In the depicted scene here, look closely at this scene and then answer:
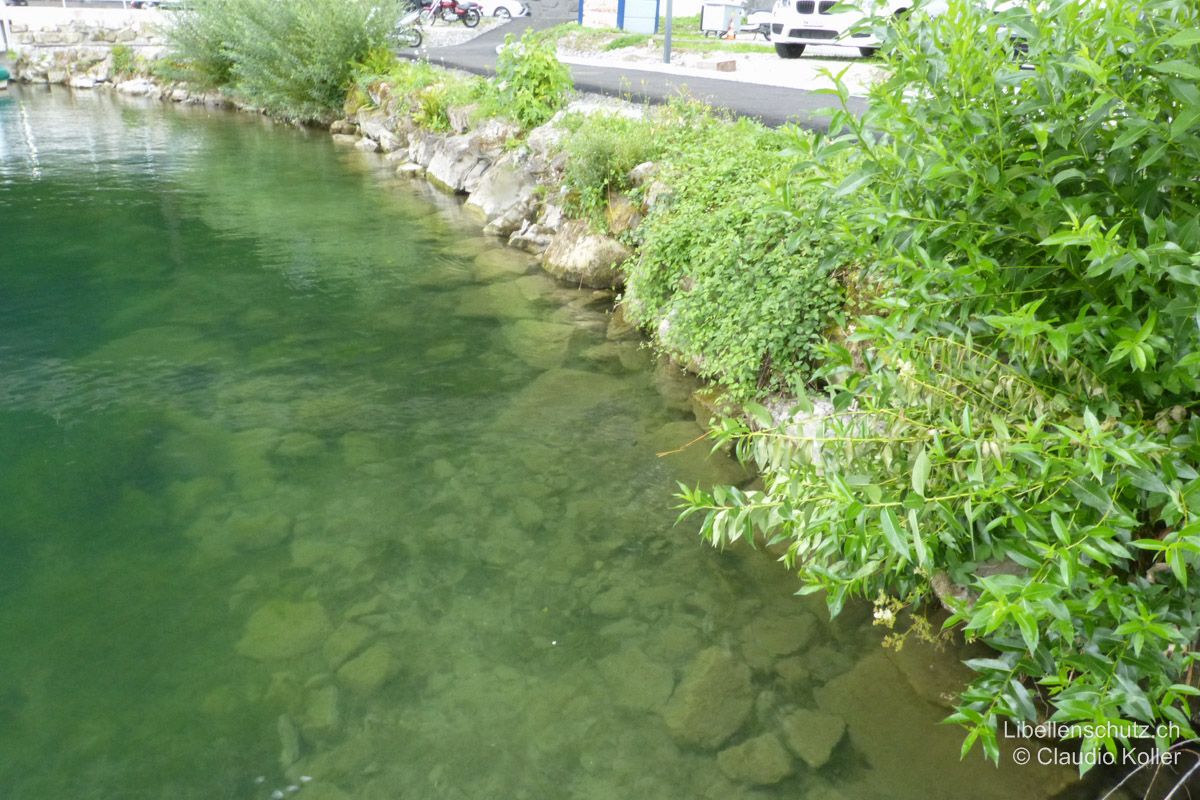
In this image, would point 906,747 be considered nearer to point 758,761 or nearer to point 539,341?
point 758,761

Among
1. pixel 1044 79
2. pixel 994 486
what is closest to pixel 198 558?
pixel 994 486

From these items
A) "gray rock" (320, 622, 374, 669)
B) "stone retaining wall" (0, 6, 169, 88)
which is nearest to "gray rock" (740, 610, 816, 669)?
"gray rock" (320, 622, 374, 669)

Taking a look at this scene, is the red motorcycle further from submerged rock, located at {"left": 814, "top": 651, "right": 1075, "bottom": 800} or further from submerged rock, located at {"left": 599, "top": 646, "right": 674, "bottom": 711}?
submerged rock, located at {"left": 814, "top": 651, "right": 1075, "bottom": 800}

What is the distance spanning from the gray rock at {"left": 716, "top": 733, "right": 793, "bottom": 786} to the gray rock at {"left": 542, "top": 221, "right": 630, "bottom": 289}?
632 cm

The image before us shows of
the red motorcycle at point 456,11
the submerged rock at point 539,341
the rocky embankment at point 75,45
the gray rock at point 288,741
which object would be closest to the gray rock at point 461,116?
the submerged rock at point 539,341

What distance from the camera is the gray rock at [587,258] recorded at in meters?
9.64

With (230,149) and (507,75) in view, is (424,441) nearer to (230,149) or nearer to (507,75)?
(507,75)

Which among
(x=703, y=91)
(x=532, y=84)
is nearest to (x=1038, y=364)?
(x=532, y=84)

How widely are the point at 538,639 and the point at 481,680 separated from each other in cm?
39

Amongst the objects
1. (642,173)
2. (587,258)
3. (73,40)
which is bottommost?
(587,258)

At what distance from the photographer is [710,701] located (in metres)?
4.14

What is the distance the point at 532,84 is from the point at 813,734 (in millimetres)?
11415

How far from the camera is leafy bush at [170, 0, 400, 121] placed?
66.2ft

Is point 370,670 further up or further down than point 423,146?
further down
